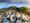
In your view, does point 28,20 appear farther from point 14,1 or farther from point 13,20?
point 14,1

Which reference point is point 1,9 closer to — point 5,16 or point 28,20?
point 5,16

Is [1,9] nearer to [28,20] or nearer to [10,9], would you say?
[10,9]

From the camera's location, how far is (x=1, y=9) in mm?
711

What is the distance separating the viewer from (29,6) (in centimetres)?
69

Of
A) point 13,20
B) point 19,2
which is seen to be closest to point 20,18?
point 13,20

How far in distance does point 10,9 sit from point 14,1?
4.1 inches

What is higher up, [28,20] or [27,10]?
[27,10]

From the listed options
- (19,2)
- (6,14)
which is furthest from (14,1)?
(6,14)

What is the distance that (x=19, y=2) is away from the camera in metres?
0.71

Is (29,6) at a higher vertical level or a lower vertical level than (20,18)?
higher

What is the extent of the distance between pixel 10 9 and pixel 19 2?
13cm

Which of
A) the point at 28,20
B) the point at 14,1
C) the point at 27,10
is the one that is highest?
the point at 14,1

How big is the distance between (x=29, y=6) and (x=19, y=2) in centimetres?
12

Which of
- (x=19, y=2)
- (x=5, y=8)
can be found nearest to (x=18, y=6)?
(x=19, y=2)
